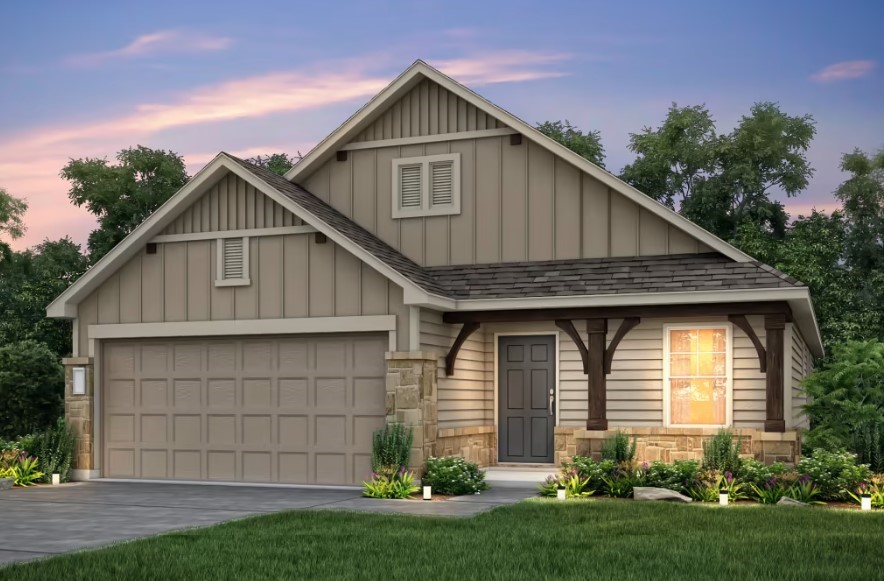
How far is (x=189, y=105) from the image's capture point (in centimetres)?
3228

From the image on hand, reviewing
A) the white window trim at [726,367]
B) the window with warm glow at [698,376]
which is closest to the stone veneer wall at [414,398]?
the white window trim at [726,367]

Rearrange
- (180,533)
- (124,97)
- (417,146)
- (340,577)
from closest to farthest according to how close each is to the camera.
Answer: (340,577)
(180,533)
(417,146)
(124,97)

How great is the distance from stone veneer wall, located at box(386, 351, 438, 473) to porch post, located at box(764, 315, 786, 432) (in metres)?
5.12

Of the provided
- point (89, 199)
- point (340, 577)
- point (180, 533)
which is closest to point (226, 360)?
point (180, 533)

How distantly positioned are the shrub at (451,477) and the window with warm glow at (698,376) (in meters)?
3.80

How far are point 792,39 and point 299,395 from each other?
91.7 ft

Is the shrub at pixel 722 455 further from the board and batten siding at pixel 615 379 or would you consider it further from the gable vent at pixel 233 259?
the gable vent at pixel 233 259

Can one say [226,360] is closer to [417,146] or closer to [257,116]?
[417,146]

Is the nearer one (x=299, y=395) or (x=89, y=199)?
(x=299, y=395)

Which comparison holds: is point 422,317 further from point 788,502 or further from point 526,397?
point 788,502

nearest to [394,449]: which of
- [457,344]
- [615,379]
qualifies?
[457,344]

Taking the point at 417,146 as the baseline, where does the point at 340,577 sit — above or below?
below

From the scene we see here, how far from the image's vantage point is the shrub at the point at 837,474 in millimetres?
14727

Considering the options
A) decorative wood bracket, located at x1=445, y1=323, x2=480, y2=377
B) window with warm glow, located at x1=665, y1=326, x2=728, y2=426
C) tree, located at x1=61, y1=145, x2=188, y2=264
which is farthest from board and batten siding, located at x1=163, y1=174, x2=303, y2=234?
tree, located at x1=61, y1=145, x2=188, y2=264
